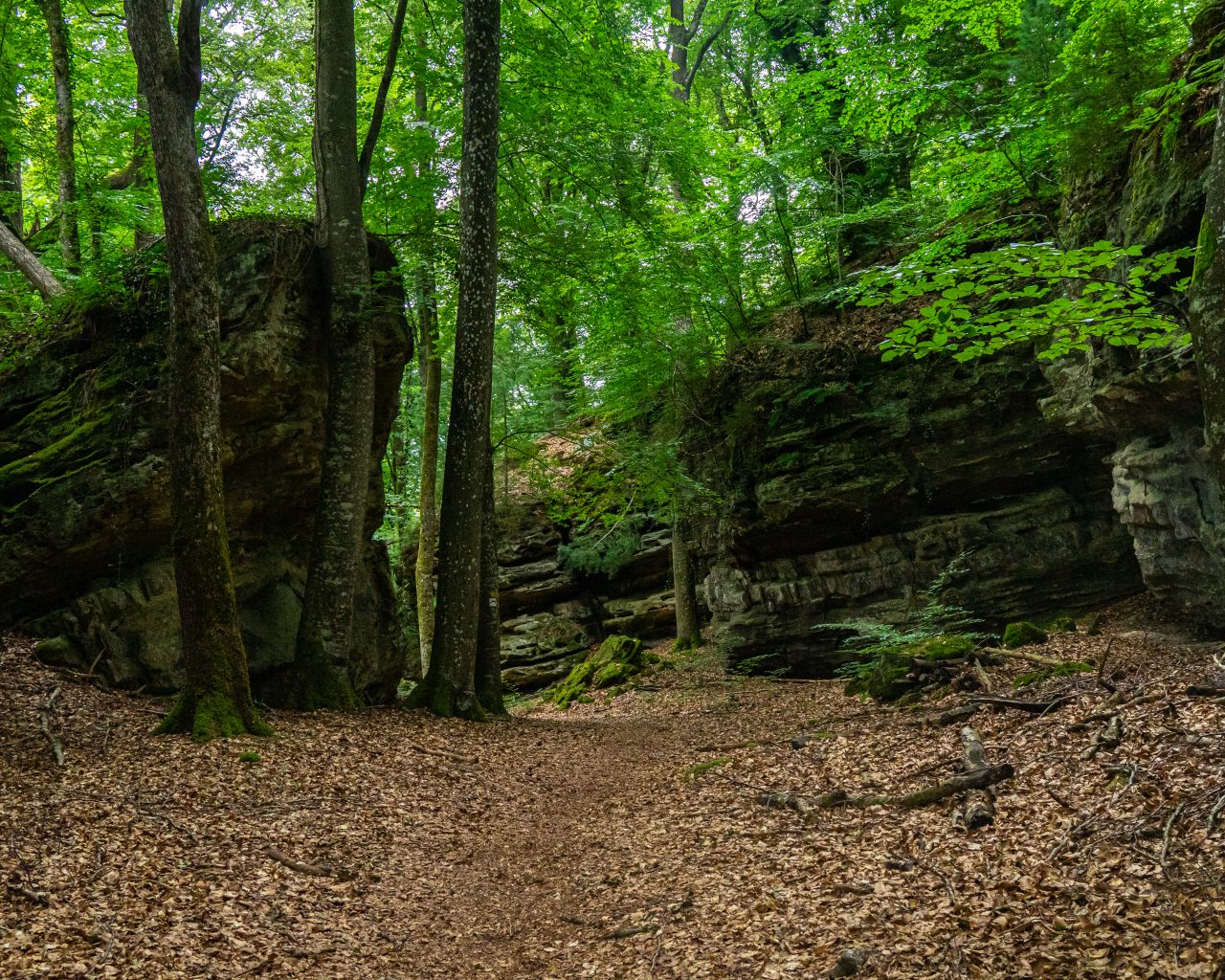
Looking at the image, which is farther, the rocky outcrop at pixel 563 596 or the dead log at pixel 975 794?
the rocky outcrop at pixel 563 596

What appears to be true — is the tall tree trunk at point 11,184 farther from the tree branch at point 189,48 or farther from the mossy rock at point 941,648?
the mossy rock at point 941,648

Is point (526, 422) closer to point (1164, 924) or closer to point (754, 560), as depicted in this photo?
point (754, 560)

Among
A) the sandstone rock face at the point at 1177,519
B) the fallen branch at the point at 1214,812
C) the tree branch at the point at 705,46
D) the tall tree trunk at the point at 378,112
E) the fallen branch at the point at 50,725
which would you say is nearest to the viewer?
the fallen branch at the point at 1214,812

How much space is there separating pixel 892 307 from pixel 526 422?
800 cm

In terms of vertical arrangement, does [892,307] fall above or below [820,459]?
above

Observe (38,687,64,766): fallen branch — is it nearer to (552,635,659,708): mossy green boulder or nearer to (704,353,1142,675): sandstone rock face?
(552,635,659,708): mossy green boulder

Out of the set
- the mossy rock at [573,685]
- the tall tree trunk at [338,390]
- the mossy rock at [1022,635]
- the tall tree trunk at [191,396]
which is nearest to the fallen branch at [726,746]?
the mossy rock at [1022,635]

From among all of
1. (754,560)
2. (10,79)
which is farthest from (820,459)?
(10,79)

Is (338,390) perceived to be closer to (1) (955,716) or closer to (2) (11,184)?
(1) (955,716)

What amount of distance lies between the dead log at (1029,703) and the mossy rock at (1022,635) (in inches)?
124

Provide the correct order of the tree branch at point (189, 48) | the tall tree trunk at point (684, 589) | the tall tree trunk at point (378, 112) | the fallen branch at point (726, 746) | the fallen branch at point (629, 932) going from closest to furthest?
the fallen branch at point (629, 932) → the tree branch at point (189, 48) → the fallen branch at point (726, 746) → the tall tree trunk at point (378, 112) → the tall tree trunk at point (684, 589)

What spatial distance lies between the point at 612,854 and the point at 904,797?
7.70ft

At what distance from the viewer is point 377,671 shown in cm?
1127

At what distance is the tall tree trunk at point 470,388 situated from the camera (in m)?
10.4
